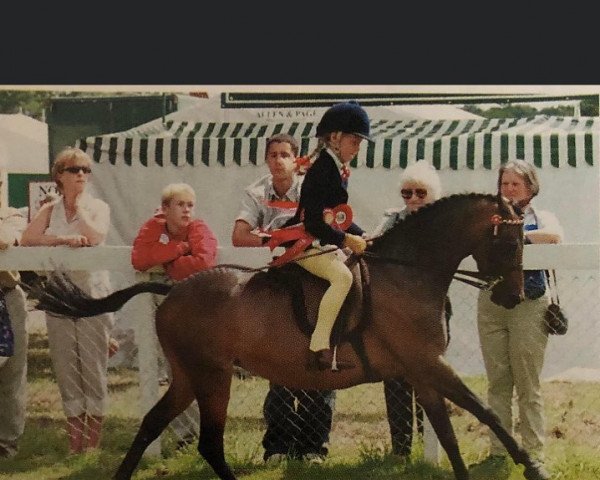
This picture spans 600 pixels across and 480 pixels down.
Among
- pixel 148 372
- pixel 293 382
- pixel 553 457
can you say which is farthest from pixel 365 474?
pixel 148 372

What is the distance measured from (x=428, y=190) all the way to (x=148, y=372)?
3.94 feet

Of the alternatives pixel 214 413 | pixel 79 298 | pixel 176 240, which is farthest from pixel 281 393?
pixel 79 298

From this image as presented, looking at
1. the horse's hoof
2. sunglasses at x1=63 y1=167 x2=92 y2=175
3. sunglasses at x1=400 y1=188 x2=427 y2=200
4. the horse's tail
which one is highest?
sunglasses at x1=63 y1=167 x2=92 y2=175

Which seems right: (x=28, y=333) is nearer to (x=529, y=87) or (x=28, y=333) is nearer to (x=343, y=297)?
(x=343, y=297)

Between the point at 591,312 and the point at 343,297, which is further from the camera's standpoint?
the point at 591,312

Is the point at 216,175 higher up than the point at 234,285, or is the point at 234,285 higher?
the point at 216,175

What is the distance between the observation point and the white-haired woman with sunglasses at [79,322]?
305 centimetres

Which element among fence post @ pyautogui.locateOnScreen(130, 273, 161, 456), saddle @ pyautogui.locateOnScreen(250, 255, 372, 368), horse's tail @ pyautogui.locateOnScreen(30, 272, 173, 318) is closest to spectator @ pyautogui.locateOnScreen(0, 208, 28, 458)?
horse's tail @ pyautogui.locateOnScreen(30, 272, 173, 318)

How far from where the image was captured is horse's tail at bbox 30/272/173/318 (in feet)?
9.62

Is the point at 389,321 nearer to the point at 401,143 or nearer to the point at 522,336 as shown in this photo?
the point at 522,336

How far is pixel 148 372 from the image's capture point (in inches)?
120

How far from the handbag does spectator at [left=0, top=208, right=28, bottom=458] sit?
1910 mm

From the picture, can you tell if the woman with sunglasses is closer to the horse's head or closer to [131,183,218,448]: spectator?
the horse's head

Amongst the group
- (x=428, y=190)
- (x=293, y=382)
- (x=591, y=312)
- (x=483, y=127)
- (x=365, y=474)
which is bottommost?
(x=365, y=474)
